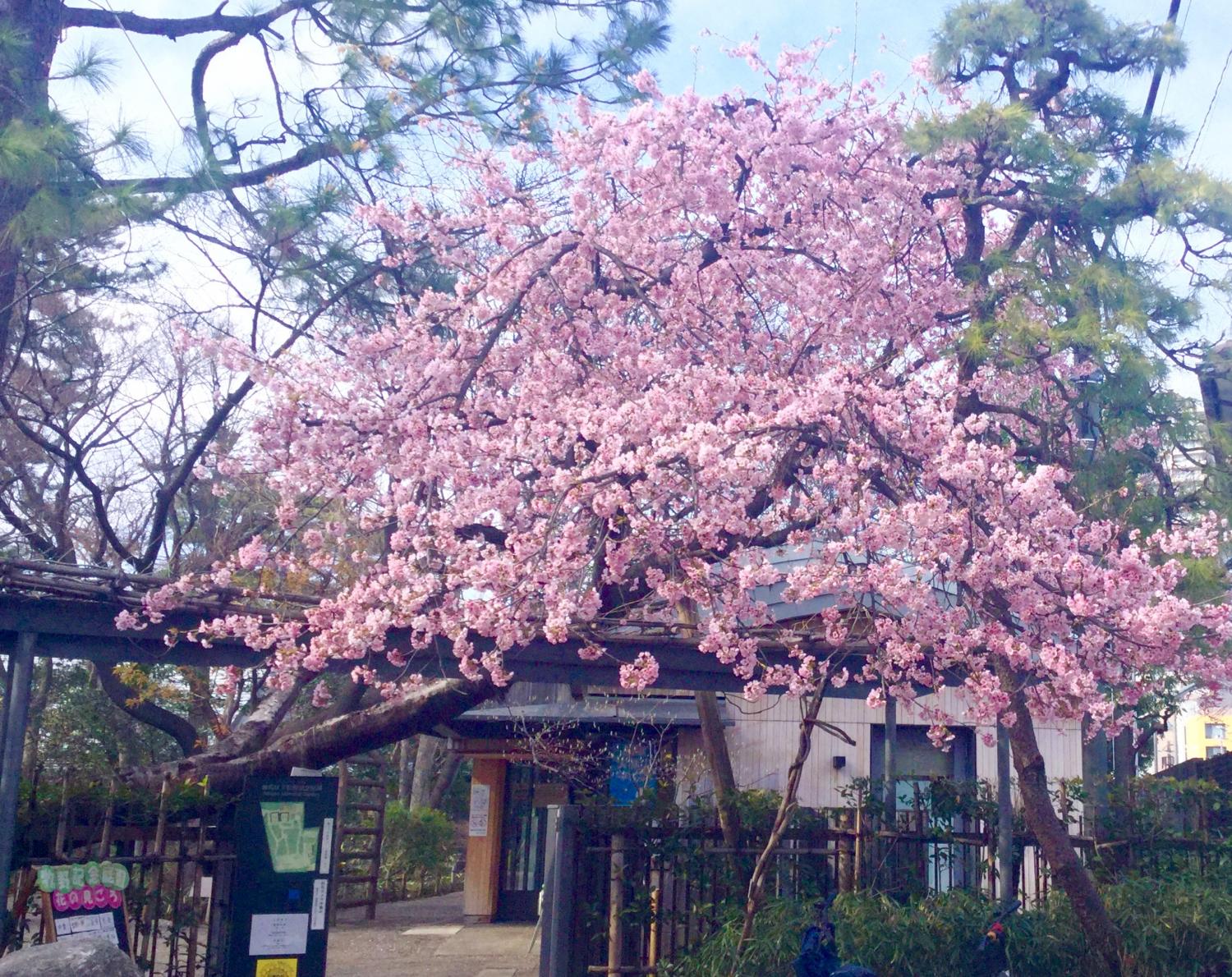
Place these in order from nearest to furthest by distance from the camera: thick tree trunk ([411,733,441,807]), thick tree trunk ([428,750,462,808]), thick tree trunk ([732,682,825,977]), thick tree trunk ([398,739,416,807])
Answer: thick tree trunk ([732,682,825,977]) → thick tree trunk ([428,750,462,808]) → thick tree trunk ([411,733,441,807]) → thick tree trunk ([398,739,416,807])

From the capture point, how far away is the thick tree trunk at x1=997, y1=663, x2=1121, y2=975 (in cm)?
730

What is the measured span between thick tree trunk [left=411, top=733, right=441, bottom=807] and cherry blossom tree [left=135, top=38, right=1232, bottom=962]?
57.6ft

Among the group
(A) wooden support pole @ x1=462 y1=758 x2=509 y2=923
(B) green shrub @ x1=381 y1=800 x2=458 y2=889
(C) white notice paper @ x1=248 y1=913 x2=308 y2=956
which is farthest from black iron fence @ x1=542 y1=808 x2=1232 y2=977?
(B) green shrub @ x1=381 y1=800 x2=458 y2=889

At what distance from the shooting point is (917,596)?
7.19m

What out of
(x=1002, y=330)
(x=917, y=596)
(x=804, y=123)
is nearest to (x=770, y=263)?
(x=804, y=123)

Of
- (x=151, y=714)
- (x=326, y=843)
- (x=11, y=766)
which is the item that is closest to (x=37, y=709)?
Answer: (x=151, y=714)

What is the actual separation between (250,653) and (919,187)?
6.21m

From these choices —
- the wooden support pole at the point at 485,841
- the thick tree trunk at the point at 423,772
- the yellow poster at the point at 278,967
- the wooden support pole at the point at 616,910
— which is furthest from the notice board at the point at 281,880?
the thick tree trunk at the point at 423,772

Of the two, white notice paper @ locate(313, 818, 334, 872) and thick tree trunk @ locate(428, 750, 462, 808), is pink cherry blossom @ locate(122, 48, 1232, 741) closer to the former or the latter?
white notice paper @ locate(313, 818, 334, 872)

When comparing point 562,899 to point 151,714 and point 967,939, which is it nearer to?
point 967,939

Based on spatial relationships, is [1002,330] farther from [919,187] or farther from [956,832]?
[956,832]

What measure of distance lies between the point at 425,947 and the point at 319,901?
604 cm

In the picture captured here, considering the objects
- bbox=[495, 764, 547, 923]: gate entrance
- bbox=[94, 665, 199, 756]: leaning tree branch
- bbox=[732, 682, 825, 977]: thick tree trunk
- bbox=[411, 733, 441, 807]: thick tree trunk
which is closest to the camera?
bbox=[732, 682, 825, 977]: thick tree trunk

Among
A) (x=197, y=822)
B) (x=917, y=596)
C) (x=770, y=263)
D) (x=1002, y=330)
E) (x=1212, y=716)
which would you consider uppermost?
(x=770, y=263)
